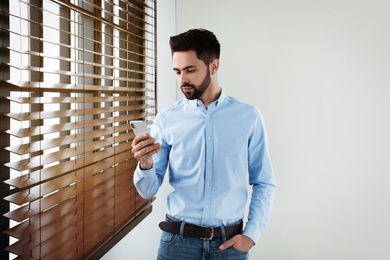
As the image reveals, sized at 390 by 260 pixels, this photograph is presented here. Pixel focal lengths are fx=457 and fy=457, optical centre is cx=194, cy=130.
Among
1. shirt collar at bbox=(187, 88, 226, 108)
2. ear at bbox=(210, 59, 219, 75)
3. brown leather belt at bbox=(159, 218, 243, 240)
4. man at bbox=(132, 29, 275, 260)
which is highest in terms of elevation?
ear at bbox=(210, 59, 219, 75)

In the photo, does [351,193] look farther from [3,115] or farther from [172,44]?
[3,115]

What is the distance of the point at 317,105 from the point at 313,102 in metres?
0.03

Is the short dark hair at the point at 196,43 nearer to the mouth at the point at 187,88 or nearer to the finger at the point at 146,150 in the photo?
the mouth at the point at 187,88

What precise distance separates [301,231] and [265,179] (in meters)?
1.33

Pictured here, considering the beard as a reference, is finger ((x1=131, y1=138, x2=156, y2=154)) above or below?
below

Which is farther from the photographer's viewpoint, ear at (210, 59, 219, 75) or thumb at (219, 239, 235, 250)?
ear at (210, 59, 219, 75)

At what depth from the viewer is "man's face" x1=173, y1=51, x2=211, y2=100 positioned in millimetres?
1661

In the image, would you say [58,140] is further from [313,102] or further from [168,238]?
[313,102]

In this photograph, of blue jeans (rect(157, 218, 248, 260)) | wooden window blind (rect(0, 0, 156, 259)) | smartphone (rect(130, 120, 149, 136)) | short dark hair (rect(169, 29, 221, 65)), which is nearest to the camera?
wooden window blind (rect(0, 0, 156, 259))

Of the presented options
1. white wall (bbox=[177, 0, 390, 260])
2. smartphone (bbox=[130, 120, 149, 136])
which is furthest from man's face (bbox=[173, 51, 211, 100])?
white wall (bbox=[177, 0, 390, 260])

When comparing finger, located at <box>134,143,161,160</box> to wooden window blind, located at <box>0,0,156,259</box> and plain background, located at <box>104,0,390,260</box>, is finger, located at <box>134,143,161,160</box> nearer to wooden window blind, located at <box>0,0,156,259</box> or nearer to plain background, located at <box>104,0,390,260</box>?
wooden window blind, located at <box>0,0,156,259</box>

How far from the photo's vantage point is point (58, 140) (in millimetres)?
1426

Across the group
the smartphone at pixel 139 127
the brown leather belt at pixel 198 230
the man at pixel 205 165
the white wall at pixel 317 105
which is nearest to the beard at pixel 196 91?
the man at pixel 205 165

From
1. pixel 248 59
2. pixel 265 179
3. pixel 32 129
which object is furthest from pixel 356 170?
pixel 32 129
